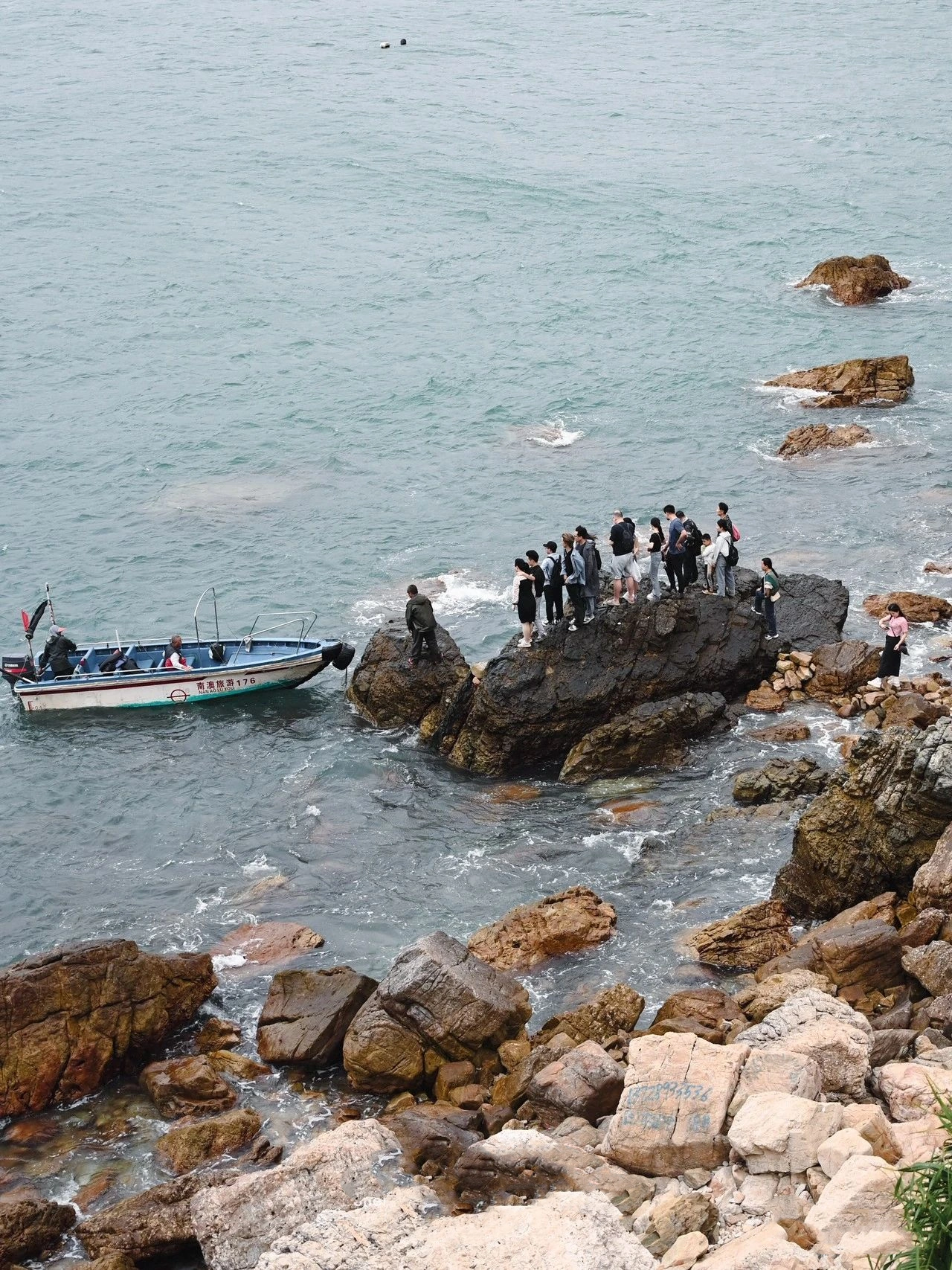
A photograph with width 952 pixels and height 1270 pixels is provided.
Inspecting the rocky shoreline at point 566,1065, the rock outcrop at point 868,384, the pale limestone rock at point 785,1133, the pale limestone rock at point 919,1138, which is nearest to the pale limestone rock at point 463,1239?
the rocky shoreline at point 566,1065

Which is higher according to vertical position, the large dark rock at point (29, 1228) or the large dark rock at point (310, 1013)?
the large dark rock at point (310, 1013)

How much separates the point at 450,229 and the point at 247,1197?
69113 millimetres

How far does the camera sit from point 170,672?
127ft

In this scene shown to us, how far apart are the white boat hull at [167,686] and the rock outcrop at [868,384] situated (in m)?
26.0

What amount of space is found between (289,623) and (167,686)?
487cm

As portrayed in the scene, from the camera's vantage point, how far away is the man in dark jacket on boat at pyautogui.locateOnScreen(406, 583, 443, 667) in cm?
3366

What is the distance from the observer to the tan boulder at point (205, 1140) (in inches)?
819

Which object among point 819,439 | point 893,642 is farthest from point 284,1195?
point 819,439

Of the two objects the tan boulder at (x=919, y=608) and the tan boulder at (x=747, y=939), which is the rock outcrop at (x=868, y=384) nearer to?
the tan boulder at (x=919, y=608)

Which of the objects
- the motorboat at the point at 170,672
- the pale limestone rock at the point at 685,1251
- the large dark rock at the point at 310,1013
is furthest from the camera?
the motorboat at the point at 170,672

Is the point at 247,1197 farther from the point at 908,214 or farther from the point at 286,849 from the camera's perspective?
the point at 908,214

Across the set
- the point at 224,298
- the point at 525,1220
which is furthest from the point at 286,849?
the point at 224,298

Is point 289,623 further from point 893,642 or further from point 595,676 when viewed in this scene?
point 893,642

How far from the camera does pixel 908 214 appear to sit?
77688mm
